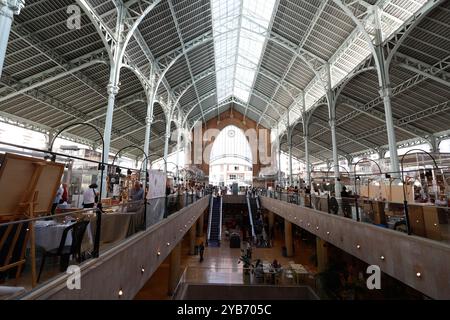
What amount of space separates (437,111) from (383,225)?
55.8 feet

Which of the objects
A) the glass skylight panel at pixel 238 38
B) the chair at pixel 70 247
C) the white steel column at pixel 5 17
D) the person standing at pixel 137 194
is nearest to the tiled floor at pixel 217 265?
the person standing at pixel 137 194

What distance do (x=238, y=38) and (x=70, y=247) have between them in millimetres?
25460

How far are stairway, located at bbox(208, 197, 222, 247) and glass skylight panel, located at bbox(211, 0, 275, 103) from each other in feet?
49.6

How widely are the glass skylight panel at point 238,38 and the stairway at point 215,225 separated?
15.1 metres

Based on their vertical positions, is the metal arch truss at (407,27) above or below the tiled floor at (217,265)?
above

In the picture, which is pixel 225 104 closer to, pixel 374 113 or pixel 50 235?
pixel 374 113

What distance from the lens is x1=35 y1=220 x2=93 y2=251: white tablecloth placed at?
3.00 metres

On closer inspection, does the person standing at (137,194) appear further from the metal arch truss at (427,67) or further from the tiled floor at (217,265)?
the metal arch truss at (427,67)

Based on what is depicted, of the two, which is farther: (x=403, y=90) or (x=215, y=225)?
(x=215, y=225)

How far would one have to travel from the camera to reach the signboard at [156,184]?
726 cm

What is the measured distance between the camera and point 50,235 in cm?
334

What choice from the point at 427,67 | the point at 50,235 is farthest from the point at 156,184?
the point at 427,67
